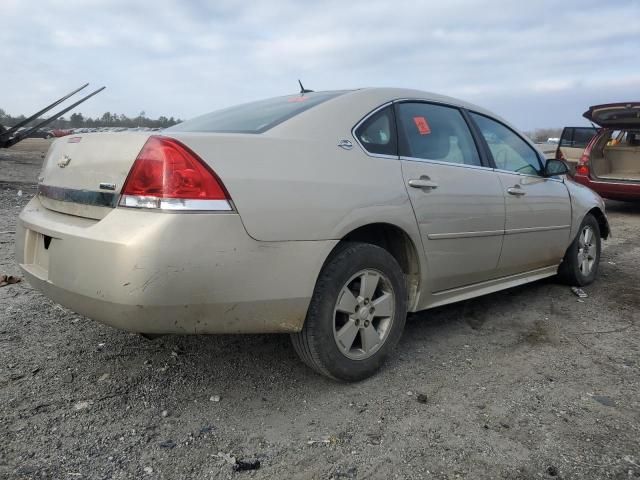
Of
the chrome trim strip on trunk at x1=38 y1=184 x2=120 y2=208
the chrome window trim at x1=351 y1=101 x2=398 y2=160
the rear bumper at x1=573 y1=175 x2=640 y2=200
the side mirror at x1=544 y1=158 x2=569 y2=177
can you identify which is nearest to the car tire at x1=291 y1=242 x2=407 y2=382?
the chrome window trim at x1=351 y1=101 x2=398 y2=160

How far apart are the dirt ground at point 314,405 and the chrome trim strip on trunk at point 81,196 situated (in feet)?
3.14

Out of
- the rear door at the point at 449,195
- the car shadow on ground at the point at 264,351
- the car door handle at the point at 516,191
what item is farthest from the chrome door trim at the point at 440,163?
the car shadow on ground at the point at 264,351

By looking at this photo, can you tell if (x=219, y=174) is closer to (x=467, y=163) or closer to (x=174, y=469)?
(x=174, y=469)

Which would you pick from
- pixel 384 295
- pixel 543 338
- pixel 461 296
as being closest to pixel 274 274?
pixel 384 295

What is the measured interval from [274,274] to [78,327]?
1.81 m

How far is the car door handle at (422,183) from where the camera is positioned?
3.07 metres

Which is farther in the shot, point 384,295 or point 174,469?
point 384,295

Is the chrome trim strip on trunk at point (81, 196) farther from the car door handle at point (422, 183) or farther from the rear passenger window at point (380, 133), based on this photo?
the car door handle at point (422, 183)

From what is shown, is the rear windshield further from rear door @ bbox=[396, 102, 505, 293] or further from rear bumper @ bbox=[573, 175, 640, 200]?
rear bumper @ bbox=[573, 175, 640, 200]

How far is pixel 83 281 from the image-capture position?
91.4 inches

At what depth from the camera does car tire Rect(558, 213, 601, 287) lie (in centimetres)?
480

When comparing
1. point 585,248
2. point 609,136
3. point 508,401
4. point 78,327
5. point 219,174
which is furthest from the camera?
point 609,136

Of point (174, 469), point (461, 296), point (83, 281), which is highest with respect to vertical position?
point (83, 281)

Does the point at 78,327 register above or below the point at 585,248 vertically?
below
